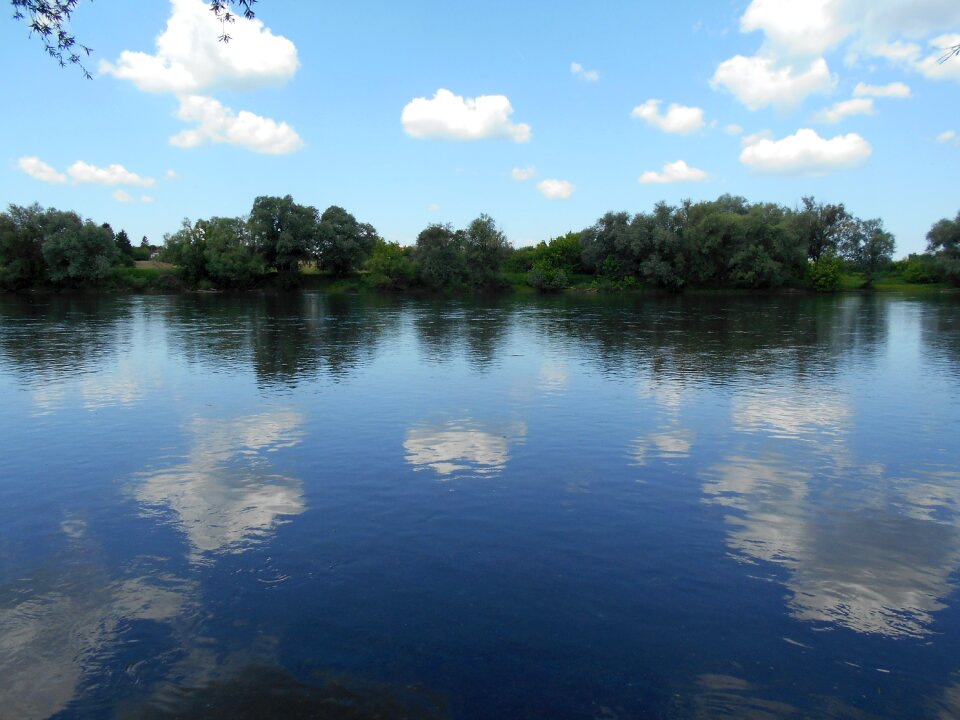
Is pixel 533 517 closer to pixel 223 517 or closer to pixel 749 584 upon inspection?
pixel 749 584

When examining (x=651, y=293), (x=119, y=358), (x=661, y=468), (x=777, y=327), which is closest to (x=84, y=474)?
(x=661, y=468)

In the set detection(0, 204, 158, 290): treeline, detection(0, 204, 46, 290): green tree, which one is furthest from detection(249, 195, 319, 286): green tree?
detection(0, 204, 46, 290): green tree

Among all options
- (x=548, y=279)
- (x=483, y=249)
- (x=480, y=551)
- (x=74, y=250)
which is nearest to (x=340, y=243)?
(x=483, y=249)

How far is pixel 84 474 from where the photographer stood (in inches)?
551

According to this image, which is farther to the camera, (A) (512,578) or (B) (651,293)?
(B) (651,293)

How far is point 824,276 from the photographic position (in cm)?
10744

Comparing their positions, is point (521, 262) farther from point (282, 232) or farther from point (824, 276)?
point (824, 276)

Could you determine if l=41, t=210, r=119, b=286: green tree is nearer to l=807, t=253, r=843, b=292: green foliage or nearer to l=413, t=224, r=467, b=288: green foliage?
l=413, t=224, r=467, b=288: green foliage

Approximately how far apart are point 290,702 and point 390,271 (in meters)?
114

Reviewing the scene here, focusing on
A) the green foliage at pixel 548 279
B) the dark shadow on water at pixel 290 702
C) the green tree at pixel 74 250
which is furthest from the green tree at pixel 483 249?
the dark shadow on water at pixel 290 702

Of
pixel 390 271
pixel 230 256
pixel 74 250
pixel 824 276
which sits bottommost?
pixel 824 276

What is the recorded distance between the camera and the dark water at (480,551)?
7051mm

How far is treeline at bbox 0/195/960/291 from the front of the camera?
103 m

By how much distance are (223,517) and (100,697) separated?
4.78 metres
